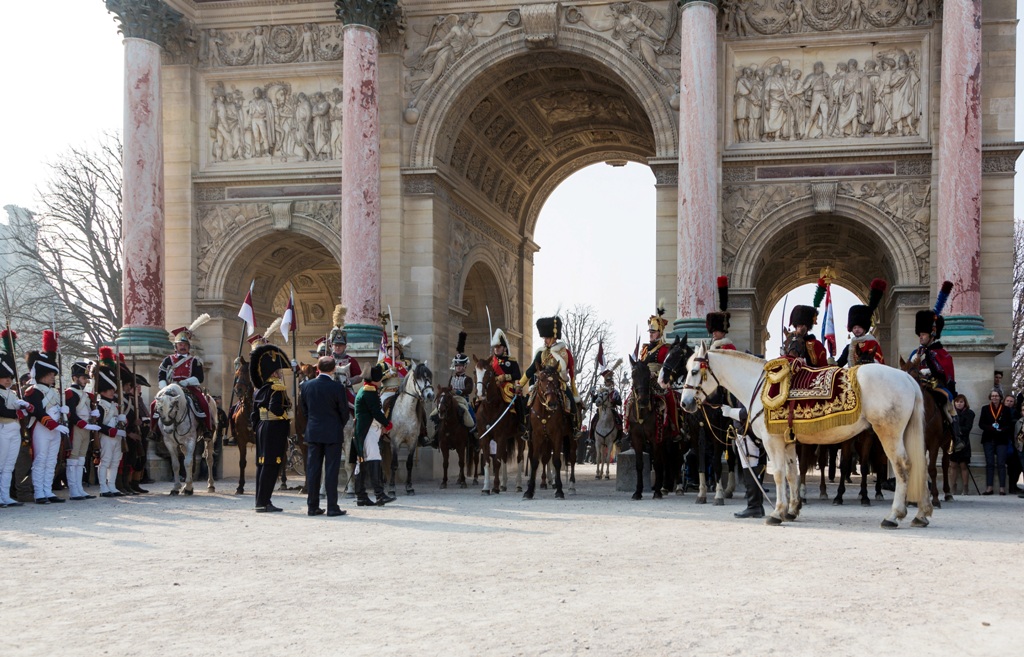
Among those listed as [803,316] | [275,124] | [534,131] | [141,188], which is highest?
[534,131]

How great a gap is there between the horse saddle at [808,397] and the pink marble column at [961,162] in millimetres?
11615

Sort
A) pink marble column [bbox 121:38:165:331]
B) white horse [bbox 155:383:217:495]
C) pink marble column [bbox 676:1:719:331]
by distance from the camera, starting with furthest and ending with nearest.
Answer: pink marble column [bbox 121:38:165:331] → pink marble column [bbox 676:1:719:331] → white horse [bbox 155:383:217:495]

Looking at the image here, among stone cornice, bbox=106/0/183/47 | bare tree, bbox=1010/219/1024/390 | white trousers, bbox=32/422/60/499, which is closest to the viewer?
white trousers, bbox=32/422/60/499

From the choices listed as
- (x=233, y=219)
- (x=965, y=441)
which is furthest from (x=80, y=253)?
(x=965, y=441)

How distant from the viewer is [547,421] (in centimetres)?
1839

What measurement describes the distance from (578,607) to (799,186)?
1978 centimetres

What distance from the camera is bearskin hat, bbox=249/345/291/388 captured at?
666 inches

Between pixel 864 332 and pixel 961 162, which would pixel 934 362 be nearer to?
pixel 864 332

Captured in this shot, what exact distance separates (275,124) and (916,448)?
63.5 ft

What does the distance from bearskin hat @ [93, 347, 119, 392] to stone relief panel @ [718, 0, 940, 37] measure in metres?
14.6

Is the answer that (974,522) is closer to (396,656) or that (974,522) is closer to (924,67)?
(396,656)

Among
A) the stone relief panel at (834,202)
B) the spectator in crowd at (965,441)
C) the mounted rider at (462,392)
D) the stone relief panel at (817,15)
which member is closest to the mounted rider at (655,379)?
the mounted rider at (462,392)

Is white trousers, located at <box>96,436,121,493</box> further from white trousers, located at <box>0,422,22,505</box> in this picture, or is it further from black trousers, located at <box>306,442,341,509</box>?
black trousers, located at <box>306,442,341,509</box>

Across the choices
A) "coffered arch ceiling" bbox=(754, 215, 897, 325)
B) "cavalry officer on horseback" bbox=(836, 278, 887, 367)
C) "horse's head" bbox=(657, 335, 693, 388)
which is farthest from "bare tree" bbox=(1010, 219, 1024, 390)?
"horse's head" bbox=(657, 335, 693, 388)
